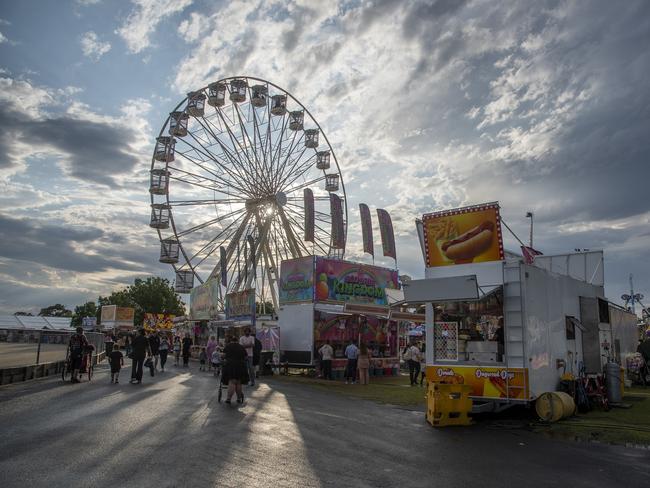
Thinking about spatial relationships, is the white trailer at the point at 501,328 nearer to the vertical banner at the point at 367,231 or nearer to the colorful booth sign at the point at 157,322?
the vertical banner at the point at 367,231

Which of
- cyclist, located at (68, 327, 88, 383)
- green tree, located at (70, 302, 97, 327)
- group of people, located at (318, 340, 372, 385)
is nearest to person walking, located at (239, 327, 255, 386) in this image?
group of people, located at (318, 340, 372, 385)

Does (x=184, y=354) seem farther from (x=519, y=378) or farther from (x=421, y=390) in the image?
(x=519, y=378)

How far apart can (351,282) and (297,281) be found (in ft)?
9.44

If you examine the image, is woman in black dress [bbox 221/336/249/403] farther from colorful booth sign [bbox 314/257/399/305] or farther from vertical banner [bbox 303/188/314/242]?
vertical banner [bbox 303/188/314/242]

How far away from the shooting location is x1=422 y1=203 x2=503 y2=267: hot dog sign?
Answer: 11.1 m

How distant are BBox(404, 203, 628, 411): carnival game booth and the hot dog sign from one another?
0.8 inches

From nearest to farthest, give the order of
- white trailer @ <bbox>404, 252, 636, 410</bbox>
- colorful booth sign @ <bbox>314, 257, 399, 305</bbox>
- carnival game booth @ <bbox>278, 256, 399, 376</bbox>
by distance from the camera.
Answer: white trailer @ <bbox>404, 252, 636, 410</bbox> < carnival game booth @ <bbox>278, 256, 399, 376</bbox> < colorful booth sign @ <bbox>314, 257, 399, 305</bbox>

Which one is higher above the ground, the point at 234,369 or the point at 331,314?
the point at 331,314

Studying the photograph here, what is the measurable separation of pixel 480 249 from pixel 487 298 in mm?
1031

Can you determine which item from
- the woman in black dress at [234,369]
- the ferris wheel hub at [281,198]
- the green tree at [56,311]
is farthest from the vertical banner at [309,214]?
the green tree at [56,311]

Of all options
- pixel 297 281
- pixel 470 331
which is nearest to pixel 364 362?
pixel 297 281

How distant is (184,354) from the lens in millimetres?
27156

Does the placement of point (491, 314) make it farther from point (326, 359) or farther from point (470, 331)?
point (326, 359)

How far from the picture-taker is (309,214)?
29469 millimetres
